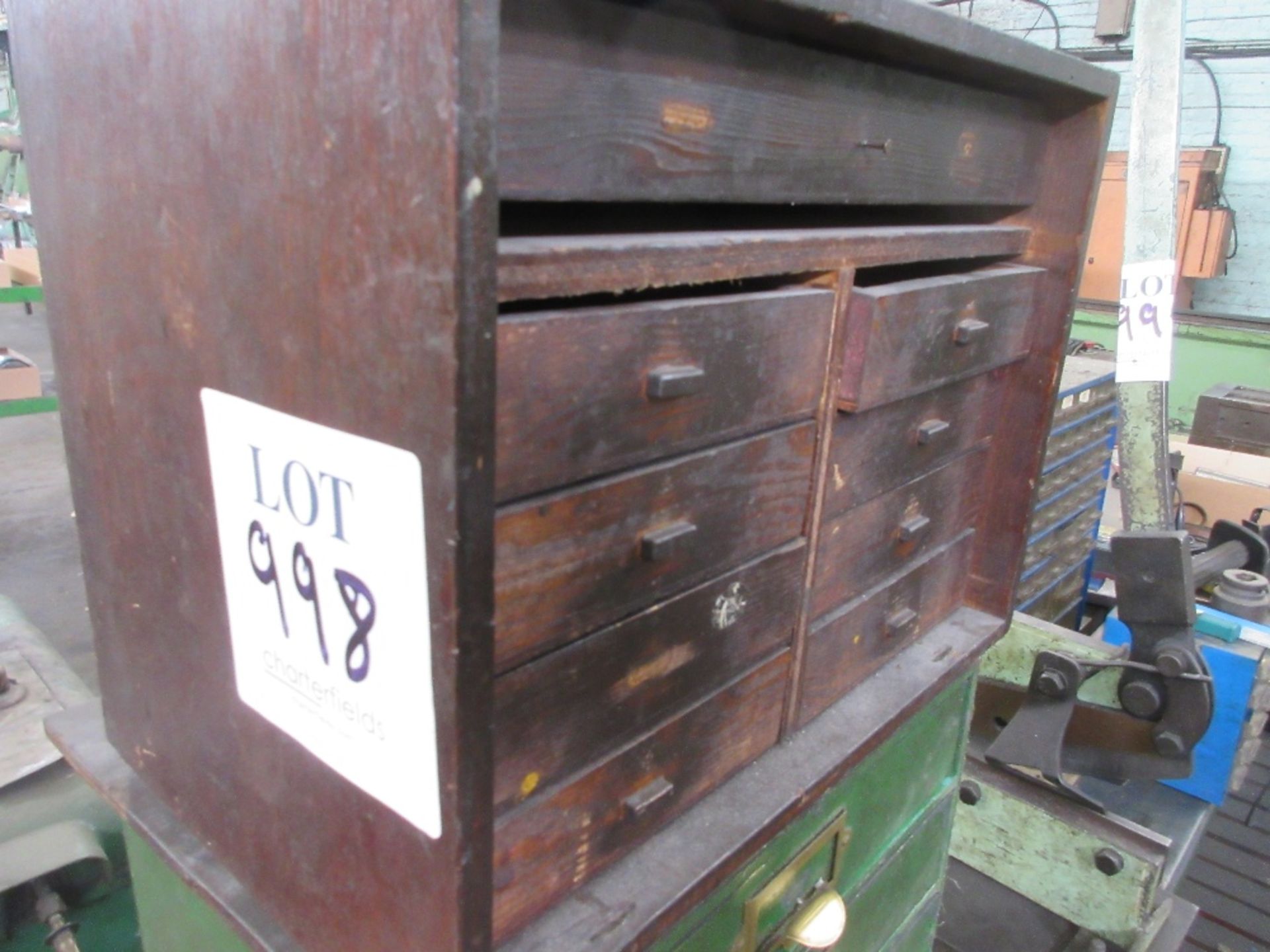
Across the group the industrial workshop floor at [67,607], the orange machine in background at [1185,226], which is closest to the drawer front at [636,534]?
the industrial workshop floor at [67,607]

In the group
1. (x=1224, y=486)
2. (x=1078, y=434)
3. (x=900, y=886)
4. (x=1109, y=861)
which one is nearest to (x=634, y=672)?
(x=900, y=886)

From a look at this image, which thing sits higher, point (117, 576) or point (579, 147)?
point (579, 147)

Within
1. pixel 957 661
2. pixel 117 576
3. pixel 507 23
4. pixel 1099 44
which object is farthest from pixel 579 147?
pixel 1099 44

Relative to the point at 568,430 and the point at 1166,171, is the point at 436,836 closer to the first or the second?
the point at 568,430

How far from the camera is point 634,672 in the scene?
2.33 ft

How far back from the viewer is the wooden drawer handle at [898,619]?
3.51 ft

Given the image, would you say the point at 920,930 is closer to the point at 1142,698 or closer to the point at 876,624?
the point at 1142,698

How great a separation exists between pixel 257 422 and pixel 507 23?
0.28 metres

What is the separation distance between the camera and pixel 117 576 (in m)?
0.79

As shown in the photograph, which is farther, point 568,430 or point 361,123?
point 568,430

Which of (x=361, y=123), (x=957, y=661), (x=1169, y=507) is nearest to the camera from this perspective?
(x=361, y=123)

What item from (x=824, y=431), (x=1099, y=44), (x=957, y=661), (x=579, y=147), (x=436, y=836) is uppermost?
(x=1099, y=44)

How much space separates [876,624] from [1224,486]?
2.49 m

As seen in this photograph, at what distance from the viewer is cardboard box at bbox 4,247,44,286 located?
10.2 ft
